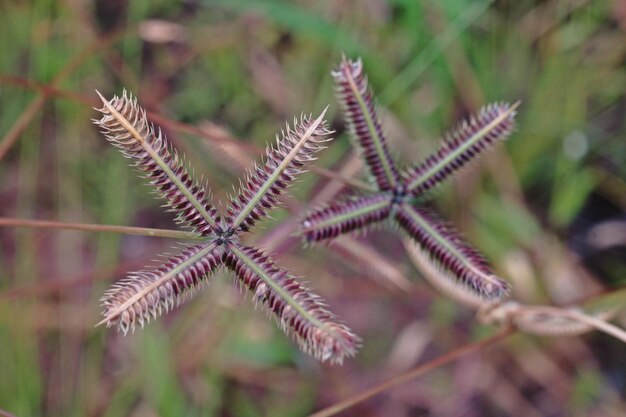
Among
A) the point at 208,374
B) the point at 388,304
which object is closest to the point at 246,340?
the point at 208,374

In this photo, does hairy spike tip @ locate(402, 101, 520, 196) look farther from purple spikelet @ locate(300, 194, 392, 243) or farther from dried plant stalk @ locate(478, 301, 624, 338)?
dried plant stalk @ locate(478, 301, 624, 338)

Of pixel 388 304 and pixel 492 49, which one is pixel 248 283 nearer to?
pixel 388 304

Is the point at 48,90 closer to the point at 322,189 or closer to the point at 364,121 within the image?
the point at 322,189

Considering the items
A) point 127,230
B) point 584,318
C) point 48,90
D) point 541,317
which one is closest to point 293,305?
point 127,230

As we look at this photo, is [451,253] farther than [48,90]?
No

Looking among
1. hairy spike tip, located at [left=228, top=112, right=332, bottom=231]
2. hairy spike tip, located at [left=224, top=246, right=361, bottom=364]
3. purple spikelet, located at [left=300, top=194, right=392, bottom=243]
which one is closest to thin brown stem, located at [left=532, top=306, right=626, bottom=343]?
purple spikelet, located at [left=300, top=194, right=392, bottom=243]

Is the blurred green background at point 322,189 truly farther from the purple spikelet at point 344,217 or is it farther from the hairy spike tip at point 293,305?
the hairy spike tip at point 293,305
